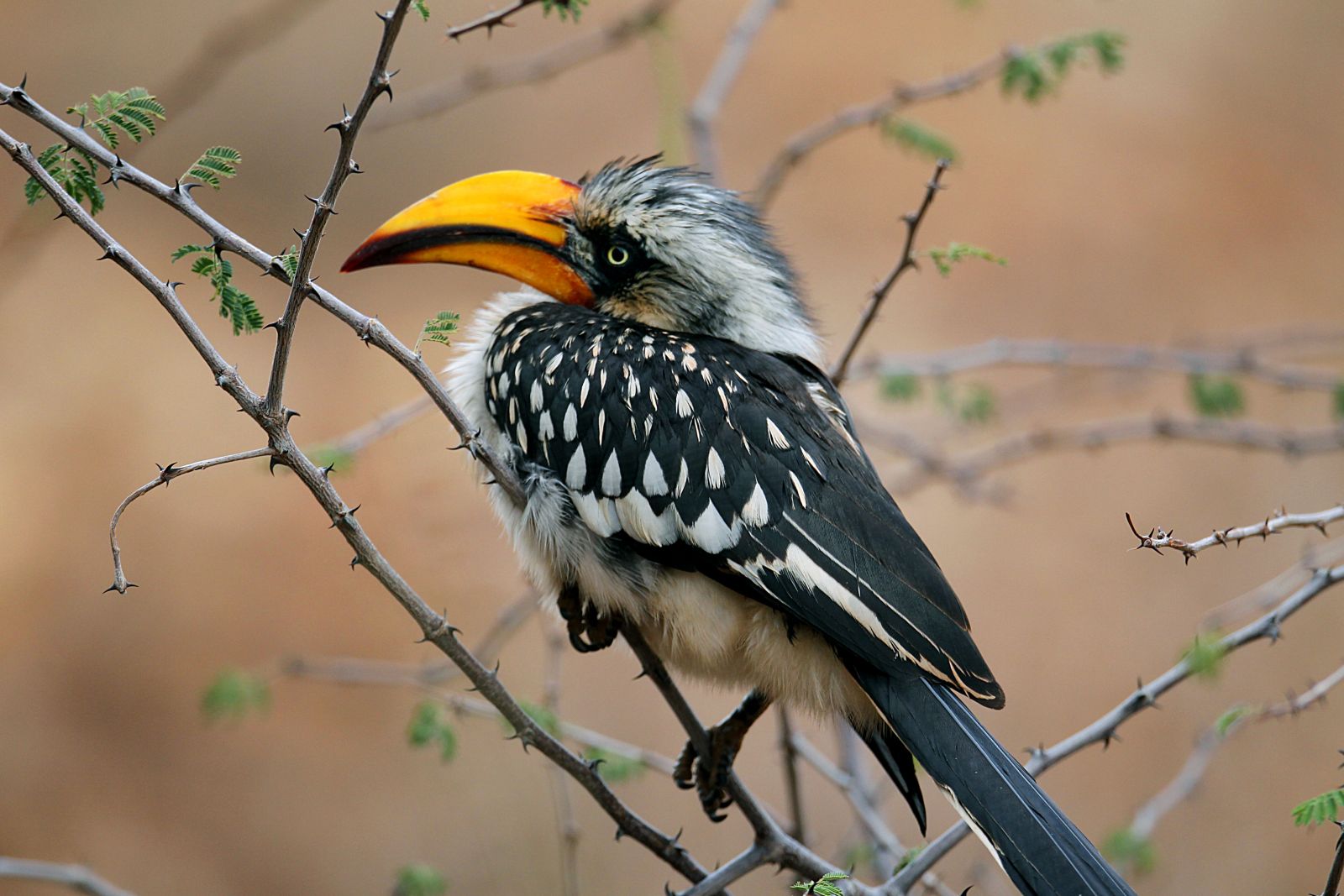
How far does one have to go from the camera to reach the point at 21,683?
15.7ft

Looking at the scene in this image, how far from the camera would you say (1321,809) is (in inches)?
61.6

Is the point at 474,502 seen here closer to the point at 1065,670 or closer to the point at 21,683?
the point at 21,683

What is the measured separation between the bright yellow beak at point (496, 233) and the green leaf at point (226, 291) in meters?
0.47

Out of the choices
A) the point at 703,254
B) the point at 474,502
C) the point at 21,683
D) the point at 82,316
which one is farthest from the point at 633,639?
the point at 82,316

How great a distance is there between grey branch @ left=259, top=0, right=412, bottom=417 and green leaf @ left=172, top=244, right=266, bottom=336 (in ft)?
0.41

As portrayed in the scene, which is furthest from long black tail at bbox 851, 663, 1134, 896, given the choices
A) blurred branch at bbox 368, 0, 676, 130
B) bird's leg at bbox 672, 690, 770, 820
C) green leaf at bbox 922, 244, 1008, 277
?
blurred branch at bbox 368, 0, 676, 130

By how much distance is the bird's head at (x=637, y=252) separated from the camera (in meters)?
2.34

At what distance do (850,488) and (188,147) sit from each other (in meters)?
4.54

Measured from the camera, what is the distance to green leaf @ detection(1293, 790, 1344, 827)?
1533 mm

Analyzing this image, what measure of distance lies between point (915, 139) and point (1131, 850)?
163 centimetres

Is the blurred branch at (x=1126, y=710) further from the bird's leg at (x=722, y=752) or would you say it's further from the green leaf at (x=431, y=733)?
the green leaf at (x=431, y=733)

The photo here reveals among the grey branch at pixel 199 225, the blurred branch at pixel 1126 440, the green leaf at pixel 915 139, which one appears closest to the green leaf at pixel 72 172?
the grey branch at pixel 199 225

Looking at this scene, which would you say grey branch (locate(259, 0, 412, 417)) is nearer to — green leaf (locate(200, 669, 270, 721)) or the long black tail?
the long black tail

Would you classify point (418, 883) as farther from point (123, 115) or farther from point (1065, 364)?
point (1065, 364)
